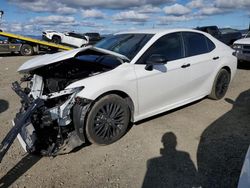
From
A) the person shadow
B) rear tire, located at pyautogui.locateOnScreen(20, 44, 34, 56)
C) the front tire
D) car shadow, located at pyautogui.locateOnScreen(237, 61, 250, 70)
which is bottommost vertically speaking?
the person shadow

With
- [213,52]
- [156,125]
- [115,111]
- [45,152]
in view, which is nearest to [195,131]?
[156,125]

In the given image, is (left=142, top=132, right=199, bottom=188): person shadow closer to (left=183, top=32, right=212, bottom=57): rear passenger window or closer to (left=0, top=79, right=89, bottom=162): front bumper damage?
(left=0, top=79, right=89, bottom=162): front bumper damage

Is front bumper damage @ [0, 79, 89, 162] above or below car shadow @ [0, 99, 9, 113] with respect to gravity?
above

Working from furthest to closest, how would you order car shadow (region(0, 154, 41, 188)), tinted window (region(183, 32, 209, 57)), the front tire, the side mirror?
tinted window (region(183, 32, 209, 57))
the side mirror
the front tire
car shadow (region(0, 154, 41, 188))

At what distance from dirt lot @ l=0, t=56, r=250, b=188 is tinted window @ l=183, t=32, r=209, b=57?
1.29m

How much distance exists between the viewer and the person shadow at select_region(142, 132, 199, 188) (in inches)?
121

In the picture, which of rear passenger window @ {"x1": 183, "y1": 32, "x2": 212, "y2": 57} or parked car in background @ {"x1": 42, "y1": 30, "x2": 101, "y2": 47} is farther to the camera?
parked car in background @ {"x1": 42, "y1": 30, "x2": 101, "y2": 47}

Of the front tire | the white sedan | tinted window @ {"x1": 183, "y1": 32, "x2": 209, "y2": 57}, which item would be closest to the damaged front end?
the white sedan

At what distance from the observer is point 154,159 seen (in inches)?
142

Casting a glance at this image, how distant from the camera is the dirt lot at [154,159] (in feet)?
10.4

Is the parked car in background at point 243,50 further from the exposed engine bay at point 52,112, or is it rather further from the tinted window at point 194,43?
the exposed engine bay at point 52,112

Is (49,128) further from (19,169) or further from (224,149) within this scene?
(224,149)

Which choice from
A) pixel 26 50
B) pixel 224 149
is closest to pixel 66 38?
pixel 26 50

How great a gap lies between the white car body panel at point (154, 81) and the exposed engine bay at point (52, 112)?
163mm
